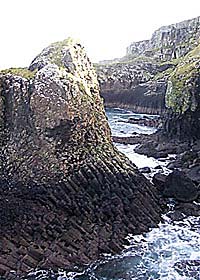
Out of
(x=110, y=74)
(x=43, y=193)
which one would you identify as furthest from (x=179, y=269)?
(x=110, y=74)

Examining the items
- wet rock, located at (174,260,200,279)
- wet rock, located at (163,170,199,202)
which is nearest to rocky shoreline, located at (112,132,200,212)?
wet rock, located at (163,170,199,202)

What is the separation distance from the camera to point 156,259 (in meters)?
21.2

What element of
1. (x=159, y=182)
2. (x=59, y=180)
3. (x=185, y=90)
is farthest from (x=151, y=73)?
(x=59, y=180)

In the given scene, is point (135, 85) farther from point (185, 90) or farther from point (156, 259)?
point (156, 259)

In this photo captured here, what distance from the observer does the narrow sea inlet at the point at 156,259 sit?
1947 centimetres

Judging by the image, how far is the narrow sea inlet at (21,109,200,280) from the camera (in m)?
19.5

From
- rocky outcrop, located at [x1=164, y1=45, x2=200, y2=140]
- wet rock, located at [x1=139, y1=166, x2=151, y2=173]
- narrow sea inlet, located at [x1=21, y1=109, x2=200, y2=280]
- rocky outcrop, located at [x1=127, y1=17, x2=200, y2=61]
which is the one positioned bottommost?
narrow sea inlet, located at [x1=21, y1=109, x2=200, y2=280]

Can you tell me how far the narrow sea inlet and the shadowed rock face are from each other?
0.58 meters

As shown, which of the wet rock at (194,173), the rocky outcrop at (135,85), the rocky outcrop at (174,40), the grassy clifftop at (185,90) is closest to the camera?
the wet rock at (194,173)

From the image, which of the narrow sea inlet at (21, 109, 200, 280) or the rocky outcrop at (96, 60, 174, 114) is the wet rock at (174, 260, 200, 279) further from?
the rocky outcrop at (96, 60, 174, 114)

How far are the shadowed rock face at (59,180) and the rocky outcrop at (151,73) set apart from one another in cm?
4491

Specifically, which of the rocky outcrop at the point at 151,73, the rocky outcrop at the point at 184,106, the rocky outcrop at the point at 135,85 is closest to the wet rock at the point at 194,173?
the rocky outcrop at the point at 184,106

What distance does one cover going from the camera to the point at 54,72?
25328 mm

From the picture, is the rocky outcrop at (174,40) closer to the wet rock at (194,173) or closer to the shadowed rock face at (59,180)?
the wet rock at (194,173)
